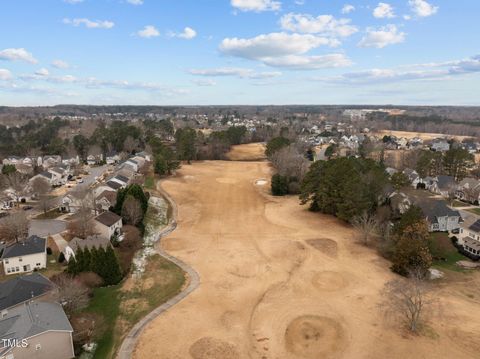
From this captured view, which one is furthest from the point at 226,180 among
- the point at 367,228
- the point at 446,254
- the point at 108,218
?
the point at 446,254

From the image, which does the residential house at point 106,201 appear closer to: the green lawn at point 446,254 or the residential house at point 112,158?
the green lawn at point 446,254

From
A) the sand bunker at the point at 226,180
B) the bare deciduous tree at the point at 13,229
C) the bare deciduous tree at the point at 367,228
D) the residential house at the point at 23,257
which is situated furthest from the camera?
the sand bunker at the point at 226,180

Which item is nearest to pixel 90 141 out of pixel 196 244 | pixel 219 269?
pixel 196 244

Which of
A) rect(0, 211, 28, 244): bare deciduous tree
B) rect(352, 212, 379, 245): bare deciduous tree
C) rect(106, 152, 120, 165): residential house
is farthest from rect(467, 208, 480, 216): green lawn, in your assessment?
rect(106, 152, 120, 165): residential house

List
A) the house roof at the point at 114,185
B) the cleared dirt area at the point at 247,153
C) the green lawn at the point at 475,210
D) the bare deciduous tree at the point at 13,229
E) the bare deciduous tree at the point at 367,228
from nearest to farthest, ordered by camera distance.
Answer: the bare deciduous tree at the point at 13,229 → the bare deciduous tree at the point at 367,228 → the green lawn at the point at 475,210 → the house roof at the point at 114,185 → the cleared dirt area at the point at 247,153

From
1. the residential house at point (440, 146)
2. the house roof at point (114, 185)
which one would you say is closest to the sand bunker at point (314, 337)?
the house roof at point (114, 185)

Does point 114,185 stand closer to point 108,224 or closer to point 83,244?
point 108,224
